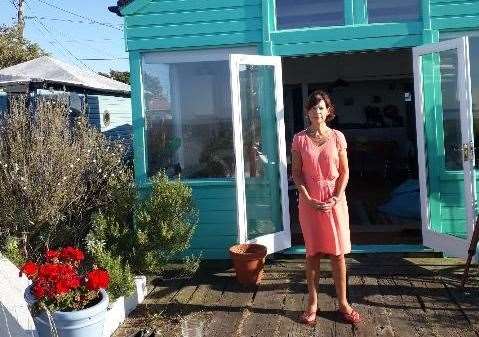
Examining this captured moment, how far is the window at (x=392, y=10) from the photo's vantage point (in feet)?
17.9

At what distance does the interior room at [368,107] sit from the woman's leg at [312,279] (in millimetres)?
5987

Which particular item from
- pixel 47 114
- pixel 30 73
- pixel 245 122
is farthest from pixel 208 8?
pixel 30 73

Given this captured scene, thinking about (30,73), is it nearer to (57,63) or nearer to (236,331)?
(57,63)

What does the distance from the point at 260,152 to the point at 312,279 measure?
1872 mm

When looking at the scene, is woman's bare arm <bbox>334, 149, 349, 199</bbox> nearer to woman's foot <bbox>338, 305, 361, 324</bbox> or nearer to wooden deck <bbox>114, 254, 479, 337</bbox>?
woman's foot <bbox>338, 305, 361, 324</bbox>

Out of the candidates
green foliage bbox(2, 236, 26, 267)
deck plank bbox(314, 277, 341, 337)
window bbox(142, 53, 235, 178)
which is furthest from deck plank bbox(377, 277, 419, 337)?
green foliage bbox(2, 236, 26, 267)

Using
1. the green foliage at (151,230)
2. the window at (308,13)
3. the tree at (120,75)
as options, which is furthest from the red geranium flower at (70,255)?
the tree at (120,75)

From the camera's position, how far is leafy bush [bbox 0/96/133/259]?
17.3 feet

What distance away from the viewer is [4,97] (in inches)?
448

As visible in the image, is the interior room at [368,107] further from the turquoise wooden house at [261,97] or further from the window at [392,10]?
the window at [392,10]

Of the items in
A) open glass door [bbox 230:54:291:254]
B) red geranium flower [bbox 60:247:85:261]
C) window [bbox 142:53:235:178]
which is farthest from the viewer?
window [bbox 142:53:235:178]

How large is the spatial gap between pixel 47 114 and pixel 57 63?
449 centimetres

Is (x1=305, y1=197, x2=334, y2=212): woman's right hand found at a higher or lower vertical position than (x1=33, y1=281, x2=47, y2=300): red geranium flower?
higher

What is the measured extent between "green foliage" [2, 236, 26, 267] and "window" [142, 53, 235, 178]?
1.63 meters
